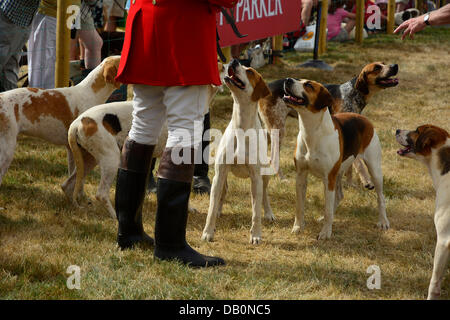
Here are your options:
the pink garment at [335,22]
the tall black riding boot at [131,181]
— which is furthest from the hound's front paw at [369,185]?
the pink garment at [335,22]

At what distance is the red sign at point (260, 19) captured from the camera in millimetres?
8273

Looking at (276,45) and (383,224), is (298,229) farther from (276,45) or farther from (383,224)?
(276,45)

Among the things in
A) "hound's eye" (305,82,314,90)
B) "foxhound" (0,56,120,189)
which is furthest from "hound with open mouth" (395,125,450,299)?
"foxhound" (0,56,120,189)

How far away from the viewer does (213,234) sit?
14.0ft

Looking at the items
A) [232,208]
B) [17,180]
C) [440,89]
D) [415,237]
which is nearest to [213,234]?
[232,208]

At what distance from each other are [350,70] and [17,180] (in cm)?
740

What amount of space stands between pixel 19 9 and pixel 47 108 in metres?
1.26

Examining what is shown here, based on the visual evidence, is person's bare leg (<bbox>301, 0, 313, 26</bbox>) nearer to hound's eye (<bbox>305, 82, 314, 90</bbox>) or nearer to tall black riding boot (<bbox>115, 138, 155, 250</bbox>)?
hound's eye (<bbox>305, 82, 314, 90</bbox>)

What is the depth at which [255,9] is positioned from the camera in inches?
352

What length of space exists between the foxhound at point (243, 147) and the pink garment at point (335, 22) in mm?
10399

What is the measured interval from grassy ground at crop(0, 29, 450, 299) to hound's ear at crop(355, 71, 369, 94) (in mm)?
966

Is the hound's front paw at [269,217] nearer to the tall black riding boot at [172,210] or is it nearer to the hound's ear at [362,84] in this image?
the tall black riding boot at [172,210]
